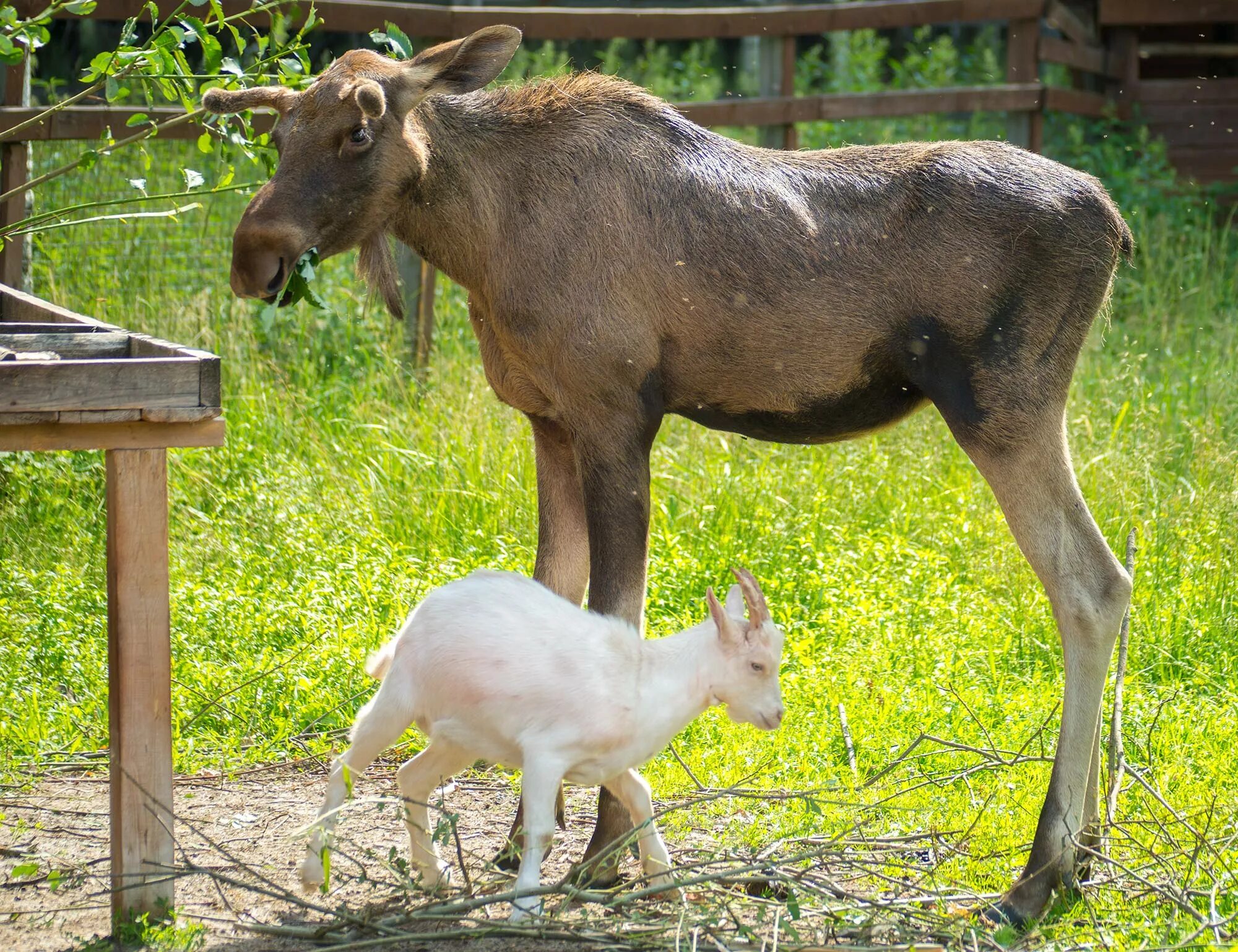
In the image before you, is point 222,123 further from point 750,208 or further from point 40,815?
point 40,815

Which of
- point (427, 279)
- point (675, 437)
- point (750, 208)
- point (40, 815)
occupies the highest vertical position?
point (750, 208)

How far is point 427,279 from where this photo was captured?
7738 mm

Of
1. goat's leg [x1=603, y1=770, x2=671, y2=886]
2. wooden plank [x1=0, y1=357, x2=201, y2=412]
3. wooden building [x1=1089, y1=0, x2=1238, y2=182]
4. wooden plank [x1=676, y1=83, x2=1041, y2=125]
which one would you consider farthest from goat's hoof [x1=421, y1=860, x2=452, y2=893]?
wooden building [x1=1089, y1=0, x2=1238, y2=182]

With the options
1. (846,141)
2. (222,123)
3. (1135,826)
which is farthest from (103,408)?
(846,141)

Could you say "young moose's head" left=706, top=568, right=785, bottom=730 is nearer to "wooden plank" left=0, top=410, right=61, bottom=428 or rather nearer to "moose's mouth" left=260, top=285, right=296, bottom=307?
"moose's mouth" left=260, top=285, right=296, bottom=307

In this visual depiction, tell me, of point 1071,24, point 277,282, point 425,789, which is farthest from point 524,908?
point 1071,24

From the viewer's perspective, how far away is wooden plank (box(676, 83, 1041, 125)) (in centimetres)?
848

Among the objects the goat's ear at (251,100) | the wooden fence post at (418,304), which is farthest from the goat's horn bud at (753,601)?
the wooden fence post at (418,304)

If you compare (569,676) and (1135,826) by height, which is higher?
(569,676)

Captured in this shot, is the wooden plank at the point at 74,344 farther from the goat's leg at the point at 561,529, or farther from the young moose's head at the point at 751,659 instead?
the young moose's head at the point at 751,659

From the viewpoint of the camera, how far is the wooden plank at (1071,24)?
9633 millimetres

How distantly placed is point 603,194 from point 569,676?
1.36 m

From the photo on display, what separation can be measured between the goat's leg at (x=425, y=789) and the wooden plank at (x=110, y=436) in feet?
3.21

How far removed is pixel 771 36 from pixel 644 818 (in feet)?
20.9
